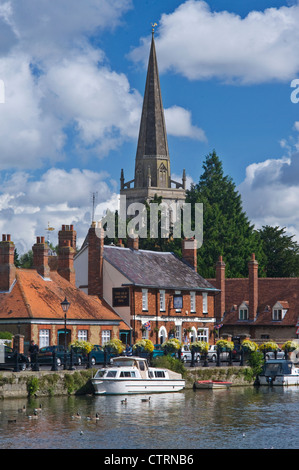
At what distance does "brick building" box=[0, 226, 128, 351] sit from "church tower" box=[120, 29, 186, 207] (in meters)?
98.9

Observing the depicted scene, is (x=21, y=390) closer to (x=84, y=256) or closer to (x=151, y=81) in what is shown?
(x=84, y=256)

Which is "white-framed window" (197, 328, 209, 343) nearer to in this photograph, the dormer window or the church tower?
the dormer window

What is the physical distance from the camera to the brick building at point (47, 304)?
6388 cm

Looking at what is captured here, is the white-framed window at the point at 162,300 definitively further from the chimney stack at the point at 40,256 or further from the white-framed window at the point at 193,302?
the chimney stack at the point at 40,256

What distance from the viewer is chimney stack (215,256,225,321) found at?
3538 inches

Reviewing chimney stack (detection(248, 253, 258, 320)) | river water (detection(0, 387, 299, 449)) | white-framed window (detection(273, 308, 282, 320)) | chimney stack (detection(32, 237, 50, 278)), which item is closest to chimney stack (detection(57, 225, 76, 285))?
chimney stack (detection(32, 237, 50, 278))

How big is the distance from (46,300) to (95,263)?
36.3ft

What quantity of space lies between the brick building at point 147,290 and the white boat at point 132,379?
1708cm

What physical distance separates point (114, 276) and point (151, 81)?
324 feet

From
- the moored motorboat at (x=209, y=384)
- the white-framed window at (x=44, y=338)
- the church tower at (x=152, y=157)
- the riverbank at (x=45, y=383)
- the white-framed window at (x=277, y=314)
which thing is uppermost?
the church tower at (x=152, y=157)

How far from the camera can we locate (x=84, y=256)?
78.4 metres

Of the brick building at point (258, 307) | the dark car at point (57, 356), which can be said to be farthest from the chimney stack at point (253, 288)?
the dark car at point (57, 356)

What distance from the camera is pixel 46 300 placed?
6688cm

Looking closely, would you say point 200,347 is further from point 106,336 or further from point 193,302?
point 193,302
